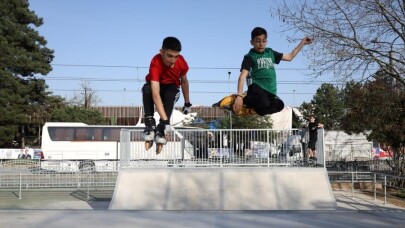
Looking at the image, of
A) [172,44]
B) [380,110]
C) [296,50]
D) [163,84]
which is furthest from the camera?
[380,110]

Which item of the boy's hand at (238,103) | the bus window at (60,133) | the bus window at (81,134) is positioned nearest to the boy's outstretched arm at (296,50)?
the boy's hand at (238,103)

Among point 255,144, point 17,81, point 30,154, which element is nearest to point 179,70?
point 255,144

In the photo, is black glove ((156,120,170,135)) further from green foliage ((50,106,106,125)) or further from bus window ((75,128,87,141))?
green foliage ((50,106,106,125))

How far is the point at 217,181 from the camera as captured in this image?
41.4ft

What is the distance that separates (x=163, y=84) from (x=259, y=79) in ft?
4.91

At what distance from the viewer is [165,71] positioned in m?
5.81

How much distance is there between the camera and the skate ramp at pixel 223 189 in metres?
11.8

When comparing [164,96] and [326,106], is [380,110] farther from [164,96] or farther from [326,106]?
[326,106]

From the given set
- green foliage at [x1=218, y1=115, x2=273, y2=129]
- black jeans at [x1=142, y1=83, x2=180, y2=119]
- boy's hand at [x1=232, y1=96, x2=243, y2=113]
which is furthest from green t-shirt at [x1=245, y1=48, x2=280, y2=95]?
green foliage at [x1=218, y1=115, x2=273, y2=129]

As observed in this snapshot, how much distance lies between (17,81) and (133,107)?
23.0m

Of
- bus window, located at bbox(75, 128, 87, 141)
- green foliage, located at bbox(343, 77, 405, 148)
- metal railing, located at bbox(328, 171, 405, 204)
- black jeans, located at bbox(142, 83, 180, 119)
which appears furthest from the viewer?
bus window, located at bbox(75, 128, 87, 141)

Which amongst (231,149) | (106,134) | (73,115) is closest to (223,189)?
(231,149)

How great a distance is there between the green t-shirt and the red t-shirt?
1.11 m

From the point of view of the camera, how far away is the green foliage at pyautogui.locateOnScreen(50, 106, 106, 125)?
4684 cm
